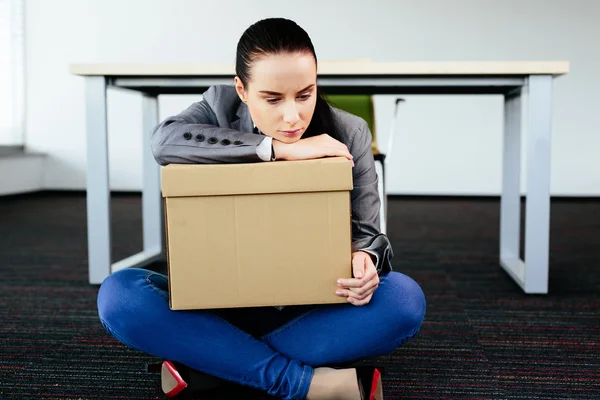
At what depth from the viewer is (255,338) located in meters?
1.08

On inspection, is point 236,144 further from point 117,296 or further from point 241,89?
point 117,296

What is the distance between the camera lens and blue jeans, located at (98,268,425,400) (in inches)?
40.6

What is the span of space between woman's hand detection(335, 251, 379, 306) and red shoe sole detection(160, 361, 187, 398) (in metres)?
0.34

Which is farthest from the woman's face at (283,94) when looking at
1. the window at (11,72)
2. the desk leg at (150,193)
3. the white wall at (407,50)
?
the window at (11,72)

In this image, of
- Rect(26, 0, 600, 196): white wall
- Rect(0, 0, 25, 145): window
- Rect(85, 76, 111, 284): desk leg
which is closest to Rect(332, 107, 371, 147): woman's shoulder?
Rect(85, 76, 111, 284): desk leg

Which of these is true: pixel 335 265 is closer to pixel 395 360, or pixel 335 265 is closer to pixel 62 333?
pixel 395 360

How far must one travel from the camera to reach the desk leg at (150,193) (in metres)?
2.48

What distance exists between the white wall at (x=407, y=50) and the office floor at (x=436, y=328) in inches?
73.4

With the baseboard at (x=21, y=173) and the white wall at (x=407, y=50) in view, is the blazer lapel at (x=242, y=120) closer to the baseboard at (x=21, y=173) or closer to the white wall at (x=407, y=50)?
the white wall at (x=407, y=50)

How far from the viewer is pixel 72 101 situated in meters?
5.23

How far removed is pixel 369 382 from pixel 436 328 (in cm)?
60

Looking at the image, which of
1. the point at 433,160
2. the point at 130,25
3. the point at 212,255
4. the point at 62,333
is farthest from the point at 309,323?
the point at 130,25

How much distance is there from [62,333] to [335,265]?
3.05 ft

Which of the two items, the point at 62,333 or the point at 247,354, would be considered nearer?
the point at 247,354
